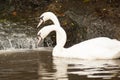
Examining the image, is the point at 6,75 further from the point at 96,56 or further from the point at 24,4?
the point at 24,4

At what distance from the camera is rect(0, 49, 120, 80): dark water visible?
401 inches

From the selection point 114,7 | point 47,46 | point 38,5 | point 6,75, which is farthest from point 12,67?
point 38,5

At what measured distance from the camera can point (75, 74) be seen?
10547 millimetres

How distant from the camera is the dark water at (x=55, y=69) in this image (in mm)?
10179

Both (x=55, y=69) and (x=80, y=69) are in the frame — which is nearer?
(x=80, y=69)

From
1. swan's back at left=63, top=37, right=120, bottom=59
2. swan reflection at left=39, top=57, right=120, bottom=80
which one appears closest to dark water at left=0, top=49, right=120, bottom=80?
swan reflection at left=39, top=57, right=120, bottom=80

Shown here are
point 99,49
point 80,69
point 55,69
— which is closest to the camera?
point 80,69

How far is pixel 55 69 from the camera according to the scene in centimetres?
1155

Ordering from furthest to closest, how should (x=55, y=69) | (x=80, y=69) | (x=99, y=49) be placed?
(x=99, y=49) < (x=55, y=69) < (x=80, y=69)

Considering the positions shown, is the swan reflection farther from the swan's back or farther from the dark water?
the swan's back

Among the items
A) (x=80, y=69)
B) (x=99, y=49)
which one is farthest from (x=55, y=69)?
(x=99, y=49)

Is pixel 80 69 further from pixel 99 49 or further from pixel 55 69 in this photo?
pixel 99 49

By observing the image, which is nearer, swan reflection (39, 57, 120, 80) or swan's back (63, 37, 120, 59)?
swan reflection (39, 57, 120, 80)

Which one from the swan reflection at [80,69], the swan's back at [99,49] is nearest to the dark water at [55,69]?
the swan reflection at [80,69]
